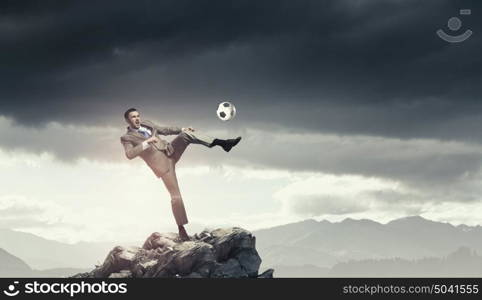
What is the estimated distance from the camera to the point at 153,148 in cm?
3309

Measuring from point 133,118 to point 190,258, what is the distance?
Answer: 7298 mm

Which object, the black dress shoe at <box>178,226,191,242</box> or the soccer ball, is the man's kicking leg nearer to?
the soccer ball

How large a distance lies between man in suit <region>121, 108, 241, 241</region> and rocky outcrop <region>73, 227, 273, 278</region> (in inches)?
64.0

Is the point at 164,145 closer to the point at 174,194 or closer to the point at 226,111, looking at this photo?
the point at 174,194

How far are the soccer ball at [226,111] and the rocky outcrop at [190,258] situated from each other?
256 inches

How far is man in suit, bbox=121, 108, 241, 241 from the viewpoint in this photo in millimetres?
32562

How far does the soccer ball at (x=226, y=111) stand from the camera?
3177 centimetres

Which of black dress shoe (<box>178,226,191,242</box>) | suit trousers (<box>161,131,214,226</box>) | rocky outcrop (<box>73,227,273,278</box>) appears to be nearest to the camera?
rocky outcrop (<box>73,227,273,278</box>)

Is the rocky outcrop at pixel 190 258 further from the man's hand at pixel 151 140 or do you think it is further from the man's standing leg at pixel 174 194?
the man's hand at pixel 151 140

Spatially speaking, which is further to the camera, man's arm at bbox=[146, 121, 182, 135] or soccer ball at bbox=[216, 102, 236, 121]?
man's arm at bbox=[146, 121, 182, 135]

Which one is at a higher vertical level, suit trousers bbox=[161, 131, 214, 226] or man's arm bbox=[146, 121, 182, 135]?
man's arm bbox=[146, 121, 182, 135]

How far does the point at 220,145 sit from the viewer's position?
32.7 metres

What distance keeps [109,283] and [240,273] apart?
9.65m

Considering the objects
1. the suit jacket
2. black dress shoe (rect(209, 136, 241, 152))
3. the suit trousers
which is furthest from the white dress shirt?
black dress shoe (rect(209, 136, 241, 152))
